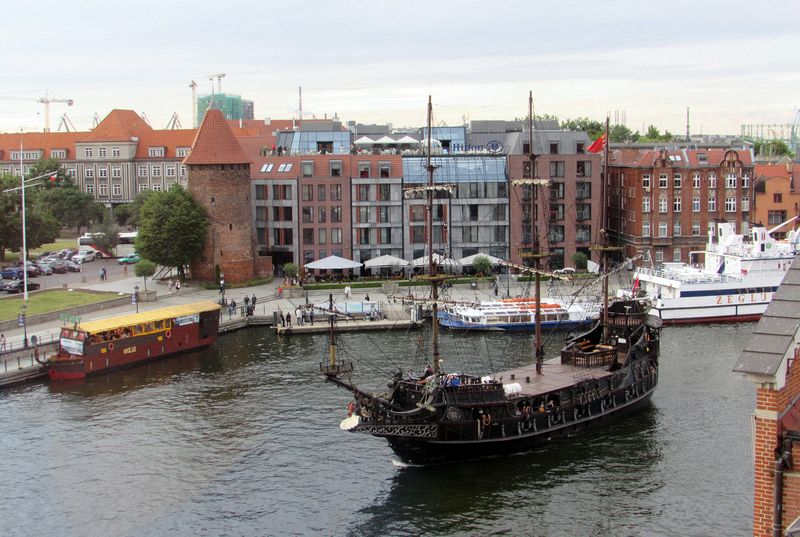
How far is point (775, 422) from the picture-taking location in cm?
1747

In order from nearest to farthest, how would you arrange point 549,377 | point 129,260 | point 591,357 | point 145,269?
point 549,377 → point 591,357 → point 145,269 → point 129,260

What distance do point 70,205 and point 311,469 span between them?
95659mm

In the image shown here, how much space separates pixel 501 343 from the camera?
241 feet

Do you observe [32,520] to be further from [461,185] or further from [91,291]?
[461,185]

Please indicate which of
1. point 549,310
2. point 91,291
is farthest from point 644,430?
point 91,291

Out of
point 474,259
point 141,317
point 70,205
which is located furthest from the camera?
point 70,205

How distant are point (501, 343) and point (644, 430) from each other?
2169 centimetres

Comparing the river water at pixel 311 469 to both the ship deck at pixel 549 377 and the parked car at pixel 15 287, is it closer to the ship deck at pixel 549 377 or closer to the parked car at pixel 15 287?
the ship deck at pixel 549 377

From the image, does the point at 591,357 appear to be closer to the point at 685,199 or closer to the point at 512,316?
the point at 512,316

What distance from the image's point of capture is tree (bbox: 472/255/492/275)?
95.1 metres

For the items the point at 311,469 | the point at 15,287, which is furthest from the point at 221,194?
the point at 311,469

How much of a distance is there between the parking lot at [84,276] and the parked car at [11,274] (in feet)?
4.73

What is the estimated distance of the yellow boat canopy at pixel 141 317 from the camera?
6625cm

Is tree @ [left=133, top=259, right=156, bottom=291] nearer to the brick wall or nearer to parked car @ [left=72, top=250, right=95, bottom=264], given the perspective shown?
the brick wall
